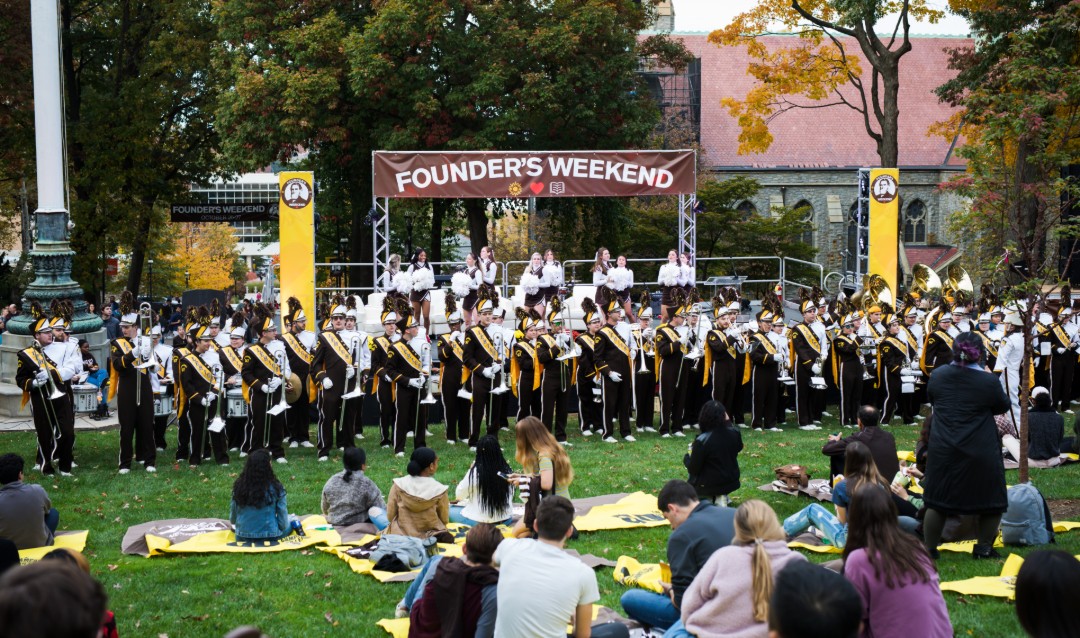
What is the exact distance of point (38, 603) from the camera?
342 centimetres

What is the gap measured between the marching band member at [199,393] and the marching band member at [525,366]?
161 inches

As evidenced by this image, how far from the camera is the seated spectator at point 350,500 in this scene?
1077 centimetres

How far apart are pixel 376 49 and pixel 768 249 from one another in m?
16.7

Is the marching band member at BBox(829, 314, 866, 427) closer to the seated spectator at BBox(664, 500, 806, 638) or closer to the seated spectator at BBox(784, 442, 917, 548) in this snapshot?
the seated spectator at BBox(784, 442, 917, 548)

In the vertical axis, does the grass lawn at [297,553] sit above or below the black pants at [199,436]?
below

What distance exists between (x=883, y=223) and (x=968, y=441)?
15.2m

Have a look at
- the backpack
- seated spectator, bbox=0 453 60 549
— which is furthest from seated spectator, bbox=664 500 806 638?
seated spectator, bbox=0 453 60 549

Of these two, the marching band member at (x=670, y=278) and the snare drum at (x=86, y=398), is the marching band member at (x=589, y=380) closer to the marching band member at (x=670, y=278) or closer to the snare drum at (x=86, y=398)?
the marching band member at (x=670, y=278)

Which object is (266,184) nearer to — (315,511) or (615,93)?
(615,93)

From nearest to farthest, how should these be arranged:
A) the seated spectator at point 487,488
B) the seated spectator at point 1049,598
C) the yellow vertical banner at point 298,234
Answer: the seated spectator at point 1049,598 → the seated spectator at point 487,488 → the yellow vertical banner at point 298,234

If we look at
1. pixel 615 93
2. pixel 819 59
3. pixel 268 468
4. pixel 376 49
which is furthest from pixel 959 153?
pixel 268 468

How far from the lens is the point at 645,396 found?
17.0 metres

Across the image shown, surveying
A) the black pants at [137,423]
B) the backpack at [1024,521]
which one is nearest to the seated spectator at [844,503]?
the backpack at [1024,521]

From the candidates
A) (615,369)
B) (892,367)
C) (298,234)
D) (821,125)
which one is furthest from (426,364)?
(821,125)
